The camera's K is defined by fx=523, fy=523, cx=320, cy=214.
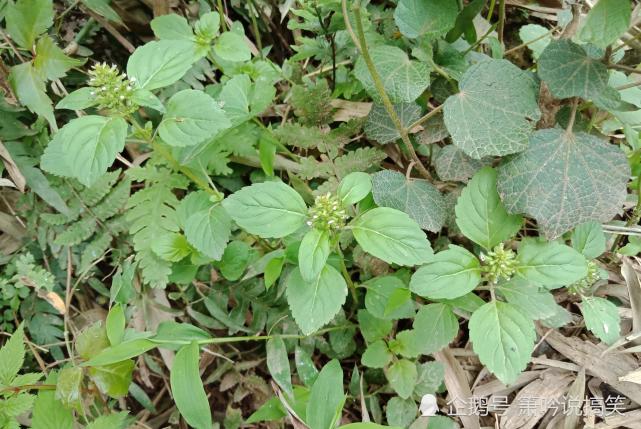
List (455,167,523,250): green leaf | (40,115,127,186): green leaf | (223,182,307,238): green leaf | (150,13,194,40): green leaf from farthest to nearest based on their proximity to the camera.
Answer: (150,13,194,40): green leaf
(455,167,523,250): green leaf
(223,182,307,238): green leaf
(40,115,127,186): green leaf

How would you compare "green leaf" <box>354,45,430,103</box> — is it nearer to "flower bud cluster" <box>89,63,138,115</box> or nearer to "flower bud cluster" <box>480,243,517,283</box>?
"flower bud cluster" <box>480,243,517,283</box>

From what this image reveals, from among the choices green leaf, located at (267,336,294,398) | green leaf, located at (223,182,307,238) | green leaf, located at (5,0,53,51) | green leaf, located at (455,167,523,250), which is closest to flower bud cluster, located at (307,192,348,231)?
green leaf, located at (223,182,307,238)

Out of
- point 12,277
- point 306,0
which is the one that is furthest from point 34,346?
point 306,0

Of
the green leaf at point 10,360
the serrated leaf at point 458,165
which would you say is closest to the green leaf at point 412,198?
the serrated leaf at point 458,165

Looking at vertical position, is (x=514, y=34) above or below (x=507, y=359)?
above

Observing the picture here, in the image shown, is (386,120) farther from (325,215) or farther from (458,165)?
(325,215)

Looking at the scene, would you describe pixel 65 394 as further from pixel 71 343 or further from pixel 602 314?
pixel 602 314

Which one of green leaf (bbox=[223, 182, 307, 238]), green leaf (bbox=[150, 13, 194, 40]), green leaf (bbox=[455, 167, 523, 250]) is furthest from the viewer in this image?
green leaf (bbox=[150, 13, 194, 40])
